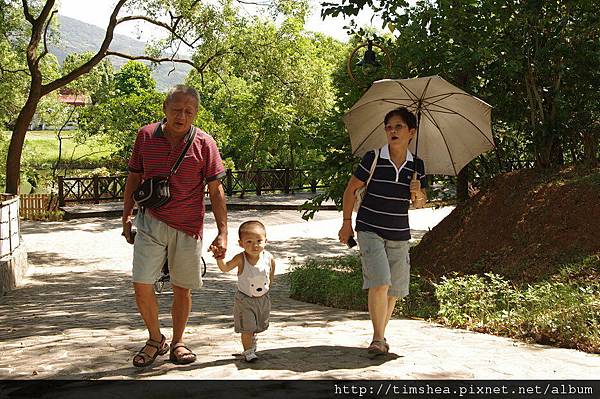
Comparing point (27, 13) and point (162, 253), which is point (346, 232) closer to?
point (162, 253)

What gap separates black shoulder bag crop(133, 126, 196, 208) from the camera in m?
5.31

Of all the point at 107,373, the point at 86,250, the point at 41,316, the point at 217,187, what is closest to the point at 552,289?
the point at 217,187

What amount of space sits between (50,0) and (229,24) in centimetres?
484

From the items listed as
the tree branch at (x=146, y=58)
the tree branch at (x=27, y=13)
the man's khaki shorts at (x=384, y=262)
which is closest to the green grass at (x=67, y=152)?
the tree branch at (x=146, y=58)

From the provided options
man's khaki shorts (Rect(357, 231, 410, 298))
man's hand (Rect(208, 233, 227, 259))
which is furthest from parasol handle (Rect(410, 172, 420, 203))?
man's hand (Rect(208, 233, 227, 259))

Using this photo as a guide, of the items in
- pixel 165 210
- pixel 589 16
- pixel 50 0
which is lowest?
pixel 165 210

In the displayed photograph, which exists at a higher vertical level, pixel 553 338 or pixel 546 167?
pixel 546 167

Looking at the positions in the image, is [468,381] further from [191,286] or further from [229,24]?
[229,24]

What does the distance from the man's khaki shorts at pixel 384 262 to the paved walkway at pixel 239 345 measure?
0.52m

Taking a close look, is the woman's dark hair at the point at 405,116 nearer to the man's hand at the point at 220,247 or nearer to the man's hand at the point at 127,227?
the man's hand at the point at 220,247

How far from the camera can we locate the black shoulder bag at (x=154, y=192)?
5309 millimetres

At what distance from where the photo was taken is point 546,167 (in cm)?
Result: 1138

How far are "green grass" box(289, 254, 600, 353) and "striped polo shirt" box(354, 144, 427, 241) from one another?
1.82m

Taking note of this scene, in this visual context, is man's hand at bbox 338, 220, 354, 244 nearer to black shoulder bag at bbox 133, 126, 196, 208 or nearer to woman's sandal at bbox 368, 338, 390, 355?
woman's sandal at bbox 368, 338, 390, 355
